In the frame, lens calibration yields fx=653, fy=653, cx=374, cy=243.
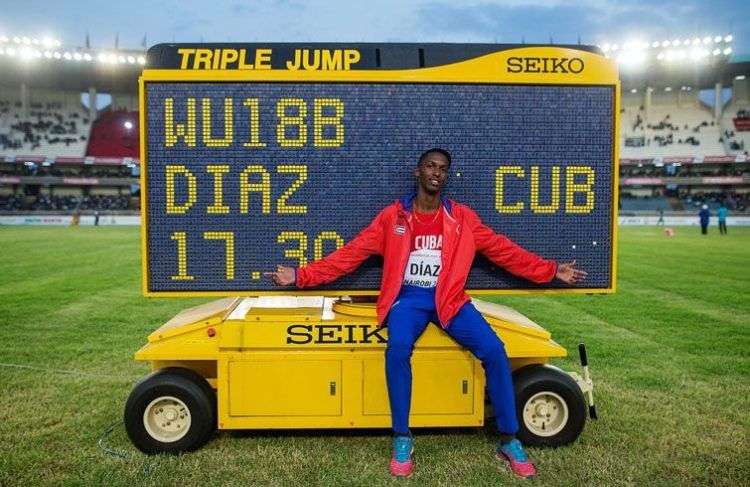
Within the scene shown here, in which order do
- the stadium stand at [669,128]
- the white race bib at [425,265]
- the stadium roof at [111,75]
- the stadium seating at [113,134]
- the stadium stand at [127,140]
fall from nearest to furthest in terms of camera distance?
the white race bib at [425,265] < the stadium roof at [111,75] < the stadium stand at [127,140] < the stadium seating at [113,134] < the stadium stand at [669,128]

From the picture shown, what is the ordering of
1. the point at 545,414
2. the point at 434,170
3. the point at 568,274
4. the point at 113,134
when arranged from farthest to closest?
the point at 113,134, the point at 545,414, the point at 568,274, the point at 434,170

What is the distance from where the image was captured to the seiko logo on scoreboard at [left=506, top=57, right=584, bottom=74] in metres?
4.30

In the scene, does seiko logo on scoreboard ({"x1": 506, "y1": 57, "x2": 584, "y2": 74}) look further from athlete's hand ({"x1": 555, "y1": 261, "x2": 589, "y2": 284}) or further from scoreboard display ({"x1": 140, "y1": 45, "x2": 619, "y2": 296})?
athlete's hand ({"x1": 555, "y1": 261, "x2": 589, "y2": 284})

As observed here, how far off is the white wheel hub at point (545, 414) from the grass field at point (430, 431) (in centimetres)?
17

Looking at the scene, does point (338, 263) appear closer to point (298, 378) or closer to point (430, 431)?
point (298, 378)

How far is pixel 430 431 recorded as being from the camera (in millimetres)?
4633

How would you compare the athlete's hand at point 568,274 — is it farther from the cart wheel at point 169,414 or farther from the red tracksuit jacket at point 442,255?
the cart wheel at point 169,414

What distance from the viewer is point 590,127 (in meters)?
4.35

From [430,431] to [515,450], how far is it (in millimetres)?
842

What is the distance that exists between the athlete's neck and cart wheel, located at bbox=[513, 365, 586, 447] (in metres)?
1.28

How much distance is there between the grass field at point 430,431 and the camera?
389cm

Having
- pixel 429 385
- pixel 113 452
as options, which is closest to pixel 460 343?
pixel 429 385

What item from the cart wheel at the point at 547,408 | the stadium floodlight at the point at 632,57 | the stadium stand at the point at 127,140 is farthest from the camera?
the stadium stand at the point at 127,140

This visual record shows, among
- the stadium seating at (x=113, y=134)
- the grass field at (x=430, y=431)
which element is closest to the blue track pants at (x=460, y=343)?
the grass field at (x=430, y=431)
